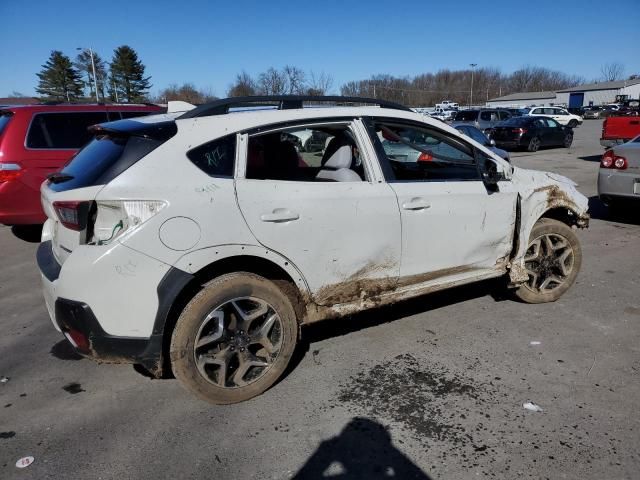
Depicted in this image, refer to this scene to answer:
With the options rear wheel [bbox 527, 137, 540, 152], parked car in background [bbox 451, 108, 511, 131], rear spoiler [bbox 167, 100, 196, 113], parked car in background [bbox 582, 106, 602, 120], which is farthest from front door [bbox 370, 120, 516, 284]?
parked car in background [bbox 582, 106, 602, 120]

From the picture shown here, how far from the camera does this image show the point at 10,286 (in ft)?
16.9

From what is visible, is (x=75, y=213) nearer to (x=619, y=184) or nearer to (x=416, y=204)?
(x=416, y=204)

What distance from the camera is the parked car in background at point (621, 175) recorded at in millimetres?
6863

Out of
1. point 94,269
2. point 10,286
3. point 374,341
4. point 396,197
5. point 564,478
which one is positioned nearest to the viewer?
point 564,478

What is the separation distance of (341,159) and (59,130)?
483 centimetres

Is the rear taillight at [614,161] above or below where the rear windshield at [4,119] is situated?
below

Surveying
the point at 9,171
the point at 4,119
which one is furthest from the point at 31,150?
the point at 4,119

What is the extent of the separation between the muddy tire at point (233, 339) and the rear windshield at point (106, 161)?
33.2 inches

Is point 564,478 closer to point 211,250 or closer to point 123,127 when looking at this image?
point 211,250

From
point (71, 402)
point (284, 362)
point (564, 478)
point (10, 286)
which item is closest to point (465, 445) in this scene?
point (564, 478)

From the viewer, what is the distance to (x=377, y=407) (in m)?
2.92

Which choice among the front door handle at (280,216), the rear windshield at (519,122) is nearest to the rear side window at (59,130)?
the front door handle at (280,216)

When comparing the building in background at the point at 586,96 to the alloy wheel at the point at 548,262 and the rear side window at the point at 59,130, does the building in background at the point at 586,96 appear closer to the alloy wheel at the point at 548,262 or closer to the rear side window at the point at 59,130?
the rear side window at the point at 59,130

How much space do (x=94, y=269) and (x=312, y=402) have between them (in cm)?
152
